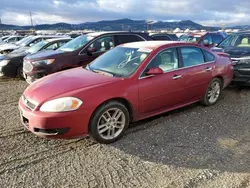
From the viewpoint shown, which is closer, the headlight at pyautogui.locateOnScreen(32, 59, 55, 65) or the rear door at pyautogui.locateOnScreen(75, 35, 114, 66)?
the headlight at pyautogui.locateOnScreen(32, 59, 55, 65)

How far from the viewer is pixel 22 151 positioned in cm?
360

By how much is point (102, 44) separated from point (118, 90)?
12.6 ft

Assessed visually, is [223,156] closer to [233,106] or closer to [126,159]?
[126,159]

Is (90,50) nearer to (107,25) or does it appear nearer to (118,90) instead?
(118,90)

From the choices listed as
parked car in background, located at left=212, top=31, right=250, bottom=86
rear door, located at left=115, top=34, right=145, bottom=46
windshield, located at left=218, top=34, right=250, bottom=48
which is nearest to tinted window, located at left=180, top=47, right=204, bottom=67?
parked car in background, located at left=212, top=31, right=250, bottom=86

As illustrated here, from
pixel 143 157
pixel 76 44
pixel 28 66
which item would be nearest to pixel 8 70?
pixel 28 66

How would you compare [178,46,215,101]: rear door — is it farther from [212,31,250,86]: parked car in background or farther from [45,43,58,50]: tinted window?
[45,43,58,50]: tinted window

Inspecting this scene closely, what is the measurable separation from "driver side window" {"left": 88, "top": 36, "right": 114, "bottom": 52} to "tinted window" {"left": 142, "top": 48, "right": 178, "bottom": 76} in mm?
3018

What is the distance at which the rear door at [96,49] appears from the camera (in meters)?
6.89

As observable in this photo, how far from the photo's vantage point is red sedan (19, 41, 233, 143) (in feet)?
11.3

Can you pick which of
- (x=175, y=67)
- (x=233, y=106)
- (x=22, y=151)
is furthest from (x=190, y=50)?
(x=22, y=151)

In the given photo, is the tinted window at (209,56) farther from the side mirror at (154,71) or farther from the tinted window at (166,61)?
the side mirror at (154,71)

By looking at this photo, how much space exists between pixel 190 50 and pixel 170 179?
3020 millimetres

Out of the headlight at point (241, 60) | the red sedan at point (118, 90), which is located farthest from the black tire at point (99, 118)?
the headlight at point (241, 60)
